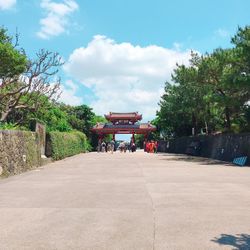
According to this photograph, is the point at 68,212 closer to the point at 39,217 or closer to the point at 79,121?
the point at 39,217

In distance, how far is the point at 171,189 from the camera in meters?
13.2

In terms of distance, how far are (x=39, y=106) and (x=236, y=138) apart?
49.9 ft

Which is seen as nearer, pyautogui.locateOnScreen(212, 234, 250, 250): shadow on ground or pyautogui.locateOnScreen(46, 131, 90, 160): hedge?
pyautogui.locateOnScreen(212, 234, 250, 250): shadow on ground

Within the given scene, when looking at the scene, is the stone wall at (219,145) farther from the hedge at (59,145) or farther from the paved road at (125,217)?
the paved road at (125,217)

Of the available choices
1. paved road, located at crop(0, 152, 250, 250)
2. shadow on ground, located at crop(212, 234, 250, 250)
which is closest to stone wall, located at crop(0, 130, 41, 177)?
paved road, located at crop(0, 152, 250, 250)

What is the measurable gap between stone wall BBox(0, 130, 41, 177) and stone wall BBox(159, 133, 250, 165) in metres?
13.2

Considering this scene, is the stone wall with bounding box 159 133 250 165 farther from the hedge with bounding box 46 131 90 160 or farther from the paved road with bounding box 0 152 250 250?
the paved road with bounding box 0 152 250 250

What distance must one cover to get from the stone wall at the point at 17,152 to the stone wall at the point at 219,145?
1322 centimetres

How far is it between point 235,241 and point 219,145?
104ft

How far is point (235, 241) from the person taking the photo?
6578 mm

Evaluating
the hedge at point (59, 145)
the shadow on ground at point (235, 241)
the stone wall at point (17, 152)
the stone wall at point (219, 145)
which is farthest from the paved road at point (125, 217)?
the stone wall at point (219, 145)

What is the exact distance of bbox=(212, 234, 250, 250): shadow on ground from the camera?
6.30 meters

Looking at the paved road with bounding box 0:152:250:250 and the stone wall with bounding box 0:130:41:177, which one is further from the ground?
the stone wall with bounding box 0:130:41:177

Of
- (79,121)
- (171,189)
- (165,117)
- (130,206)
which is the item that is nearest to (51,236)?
(130,206)
